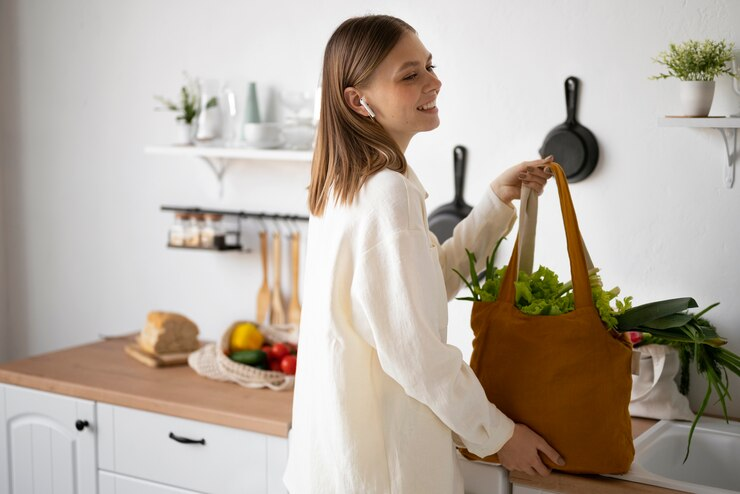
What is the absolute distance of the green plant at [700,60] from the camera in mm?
1815

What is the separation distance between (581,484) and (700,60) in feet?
3.04

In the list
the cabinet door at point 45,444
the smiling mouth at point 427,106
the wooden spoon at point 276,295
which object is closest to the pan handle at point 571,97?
the smiling mouth at point 427,106

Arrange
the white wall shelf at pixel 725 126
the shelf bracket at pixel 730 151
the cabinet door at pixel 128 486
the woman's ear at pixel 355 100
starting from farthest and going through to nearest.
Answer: the cabinet door at pixel 128 486, the shelf bracket at pixel 730 151, the white wall shelf at pixel 725 126, the woman's ear at pixel 355 100

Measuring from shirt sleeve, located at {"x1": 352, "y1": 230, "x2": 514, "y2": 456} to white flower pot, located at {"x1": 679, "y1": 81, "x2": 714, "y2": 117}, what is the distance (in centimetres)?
80

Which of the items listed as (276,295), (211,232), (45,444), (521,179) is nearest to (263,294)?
(276,295)

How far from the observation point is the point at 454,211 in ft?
7.41

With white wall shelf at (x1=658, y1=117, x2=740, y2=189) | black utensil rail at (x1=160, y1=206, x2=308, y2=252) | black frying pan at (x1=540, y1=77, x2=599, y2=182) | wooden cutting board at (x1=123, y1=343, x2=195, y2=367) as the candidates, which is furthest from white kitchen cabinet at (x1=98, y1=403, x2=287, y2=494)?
white wall shelf at (x1=658, y1=117, x2=740, y2=189)

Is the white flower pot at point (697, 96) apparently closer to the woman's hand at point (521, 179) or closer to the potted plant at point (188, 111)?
the woman's hand at point (521, 179)

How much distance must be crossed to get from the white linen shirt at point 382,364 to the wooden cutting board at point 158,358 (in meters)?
0.99

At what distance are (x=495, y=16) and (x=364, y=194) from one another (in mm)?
973

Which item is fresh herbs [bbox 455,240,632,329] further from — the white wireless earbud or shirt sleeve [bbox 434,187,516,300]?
the white wireless earbud

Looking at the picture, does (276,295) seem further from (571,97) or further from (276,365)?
(571,97)

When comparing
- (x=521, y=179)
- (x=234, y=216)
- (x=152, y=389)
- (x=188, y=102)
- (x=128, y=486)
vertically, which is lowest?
(x=128, y=486)

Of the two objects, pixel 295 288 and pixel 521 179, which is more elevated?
pixel 521 179
